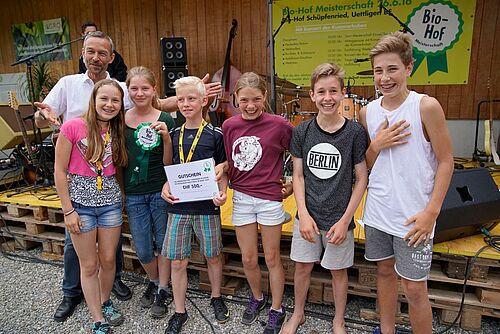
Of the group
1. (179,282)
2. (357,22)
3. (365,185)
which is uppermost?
(357,22)

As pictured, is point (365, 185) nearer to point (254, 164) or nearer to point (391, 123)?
point (391, 123)

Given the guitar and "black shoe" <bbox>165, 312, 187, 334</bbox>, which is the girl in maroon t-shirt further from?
the guitar

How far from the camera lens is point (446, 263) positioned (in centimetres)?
221

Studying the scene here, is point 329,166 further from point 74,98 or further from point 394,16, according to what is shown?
point 394,16

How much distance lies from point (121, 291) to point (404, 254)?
1.96m

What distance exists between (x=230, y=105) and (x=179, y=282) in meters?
3.90

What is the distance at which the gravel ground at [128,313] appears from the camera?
2.16 meters

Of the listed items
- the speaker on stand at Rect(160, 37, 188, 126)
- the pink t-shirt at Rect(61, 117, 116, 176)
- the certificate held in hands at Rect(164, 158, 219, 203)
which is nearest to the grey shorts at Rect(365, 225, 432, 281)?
the certificate held in hands at Rect(164, 158, 219, 203)

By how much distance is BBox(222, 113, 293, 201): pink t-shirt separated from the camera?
1.99m

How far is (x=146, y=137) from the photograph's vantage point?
2113 mm

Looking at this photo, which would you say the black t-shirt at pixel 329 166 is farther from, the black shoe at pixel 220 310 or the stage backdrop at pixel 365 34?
the stage backdrop at pixel 365 34

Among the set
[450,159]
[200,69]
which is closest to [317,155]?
[450,159]

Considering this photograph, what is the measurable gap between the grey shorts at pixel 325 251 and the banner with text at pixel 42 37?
21.6 ft

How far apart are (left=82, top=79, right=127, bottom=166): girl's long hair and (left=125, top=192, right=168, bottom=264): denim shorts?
0.26m
